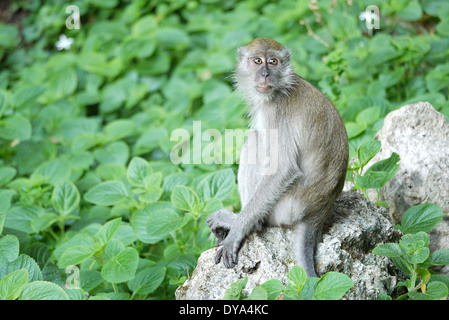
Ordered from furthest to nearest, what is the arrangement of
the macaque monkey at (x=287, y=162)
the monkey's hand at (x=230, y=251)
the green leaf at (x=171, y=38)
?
the green leaf at (x=171, y=38), the macaque monkey at (x=287, y=162), the monkey's hand at (x=230, y=251)

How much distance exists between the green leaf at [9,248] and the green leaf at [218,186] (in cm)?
170

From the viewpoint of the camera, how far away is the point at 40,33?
37.1ft

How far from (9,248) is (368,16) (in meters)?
6.01

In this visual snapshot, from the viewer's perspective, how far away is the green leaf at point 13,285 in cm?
384

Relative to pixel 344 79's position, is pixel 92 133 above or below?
below

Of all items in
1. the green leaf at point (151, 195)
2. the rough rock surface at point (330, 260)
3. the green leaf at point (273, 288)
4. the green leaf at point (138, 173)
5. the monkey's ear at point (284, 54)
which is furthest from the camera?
the green leaf at point (138, 173)

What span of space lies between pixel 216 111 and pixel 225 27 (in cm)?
289

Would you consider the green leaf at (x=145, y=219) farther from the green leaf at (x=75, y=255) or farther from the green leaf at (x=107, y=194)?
the green leaf at (x=75, y=255)

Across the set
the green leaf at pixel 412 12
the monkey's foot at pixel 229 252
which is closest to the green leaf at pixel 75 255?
the monkey's foot at pixel 229 252

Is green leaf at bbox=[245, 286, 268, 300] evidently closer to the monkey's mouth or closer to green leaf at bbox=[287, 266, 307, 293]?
green leaf at bbox=[287, 266, 307, 293]

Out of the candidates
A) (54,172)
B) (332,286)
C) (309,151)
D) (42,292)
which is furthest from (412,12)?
(42,292)

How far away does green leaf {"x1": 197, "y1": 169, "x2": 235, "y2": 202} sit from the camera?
511cm
